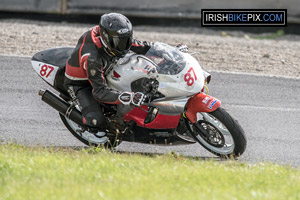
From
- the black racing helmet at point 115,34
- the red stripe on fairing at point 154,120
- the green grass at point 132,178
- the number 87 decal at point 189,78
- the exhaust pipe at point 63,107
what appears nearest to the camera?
the green grass at point 132,178

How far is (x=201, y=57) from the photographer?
11.1 metres

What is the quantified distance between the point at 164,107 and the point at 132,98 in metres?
0.50

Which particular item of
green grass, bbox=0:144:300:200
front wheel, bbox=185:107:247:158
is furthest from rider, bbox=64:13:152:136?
front wheel, bbox=185:107:247:158

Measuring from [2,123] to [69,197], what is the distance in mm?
3708

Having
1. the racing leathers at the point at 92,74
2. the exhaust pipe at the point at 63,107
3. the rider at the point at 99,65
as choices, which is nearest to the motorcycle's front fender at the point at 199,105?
the rider at the point at 99,65

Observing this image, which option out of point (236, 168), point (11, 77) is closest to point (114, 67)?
point (236, 168)

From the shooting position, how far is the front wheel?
244 inches

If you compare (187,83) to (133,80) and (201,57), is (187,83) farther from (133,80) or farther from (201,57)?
(201,57)

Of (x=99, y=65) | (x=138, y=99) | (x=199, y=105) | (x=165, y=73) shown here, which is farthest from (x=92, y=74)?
(x=199, y=105)

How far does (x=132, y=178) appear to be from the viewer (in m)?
4.93

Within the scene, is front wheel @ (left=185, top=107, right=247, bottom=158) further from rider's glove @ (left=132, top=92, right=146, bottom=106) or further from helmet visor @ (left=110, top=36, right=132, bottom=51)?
helmet visor @ (left=110, top=36, right=132, bottom=51)

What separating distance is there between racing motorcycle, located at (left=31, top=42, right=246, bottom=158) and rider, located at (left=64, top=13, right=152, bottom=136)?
18 cm

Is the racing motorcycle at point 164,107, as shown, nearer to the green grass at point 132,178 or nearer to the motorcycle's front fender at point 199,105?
the motorcycle's front fender at point 199,105

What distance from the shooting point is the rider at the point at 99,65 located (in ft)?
19.8
